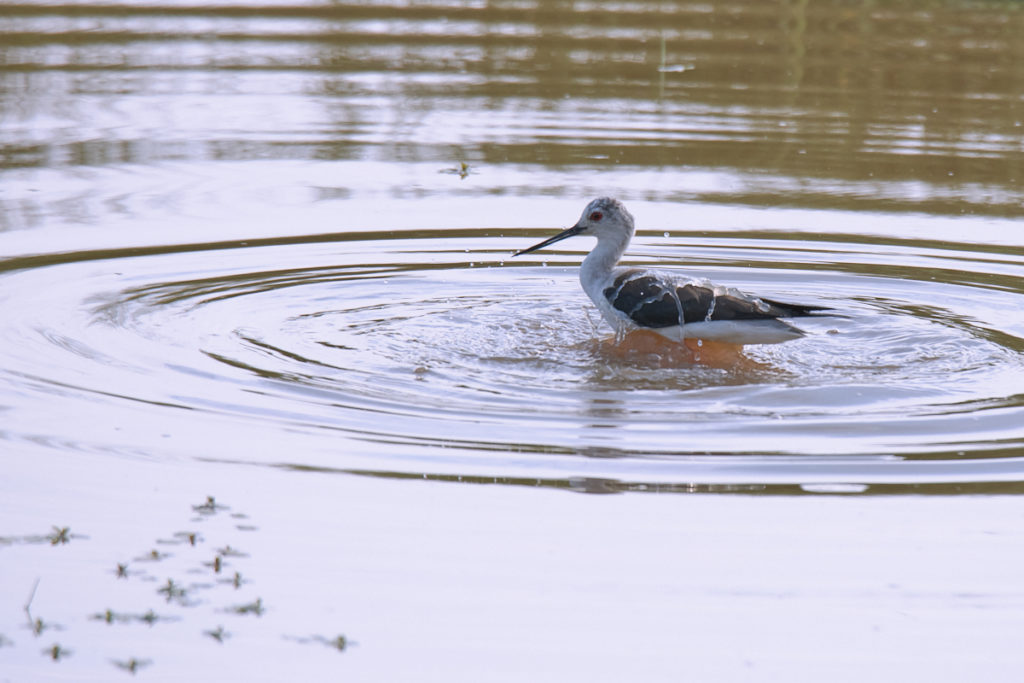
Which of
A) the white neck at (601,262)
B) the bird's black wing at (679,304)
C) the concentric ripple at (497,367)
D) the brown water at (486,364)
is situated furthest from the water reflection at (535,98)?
the bird's black wing at (679,304)

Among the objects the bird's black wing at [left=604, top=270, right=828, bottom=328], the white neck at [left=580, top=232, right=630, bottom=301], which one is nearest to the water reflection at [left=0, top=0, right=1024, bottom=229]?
the white neck at [left=580, top=232, right=630, bottom=301]

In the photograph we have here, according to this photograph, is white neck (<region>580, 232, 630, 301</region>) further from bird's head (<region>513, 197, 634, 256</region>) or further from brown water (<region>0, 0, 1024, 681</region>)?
brown water (<region>0, 0, 1024, 681</region>)

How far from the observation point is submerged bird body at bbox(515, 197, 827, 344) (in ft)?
30.0

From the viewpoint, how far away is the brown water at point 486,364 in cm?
544

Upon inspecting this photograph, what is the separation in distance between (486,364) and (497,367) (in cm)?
11

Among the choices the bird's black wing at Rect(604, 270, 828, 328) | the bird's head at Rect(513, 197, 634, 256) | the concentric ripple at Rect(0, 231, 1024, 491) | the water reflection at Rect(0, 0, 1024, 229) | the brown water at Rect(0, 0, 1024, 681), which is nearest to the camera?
the brown water at Rect(0, 0, 1024, 681)

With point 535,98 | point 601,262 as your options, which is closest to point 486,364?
point 601,262

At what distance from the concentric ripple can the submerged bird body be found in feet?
0.79

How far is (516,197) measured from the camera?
1348 centimetres

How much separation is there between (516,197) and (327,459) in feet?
22.9

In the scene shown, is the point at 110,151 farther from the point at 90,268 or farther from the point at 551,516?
the point at 551,516

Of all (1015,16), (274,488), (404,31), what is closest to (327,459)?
(274,488)

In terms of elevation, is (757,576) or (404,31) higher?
(404,31)

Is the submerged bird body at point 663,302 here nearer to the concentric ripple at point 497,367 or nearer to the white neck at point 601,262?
the white neck at point 601,262
